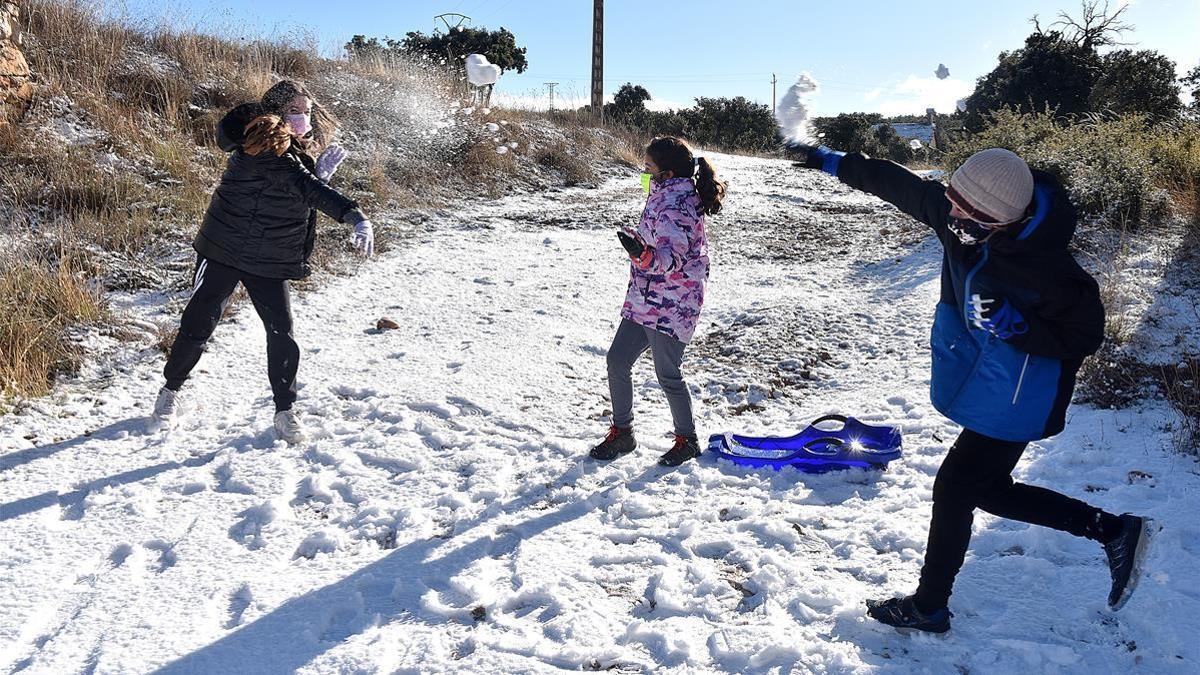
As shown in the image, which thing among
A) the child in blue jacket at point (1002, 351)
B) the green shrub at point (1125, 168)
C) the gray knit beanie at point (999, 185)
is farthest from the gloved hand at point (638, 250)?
the green shrub at point (1125, 168)

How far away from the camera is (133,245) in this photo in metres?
5.99

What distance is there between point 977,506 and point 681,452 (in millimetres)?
1673

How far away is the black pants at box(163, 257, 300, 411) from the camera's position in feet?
12.1

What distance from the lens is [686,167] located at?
3.46 m

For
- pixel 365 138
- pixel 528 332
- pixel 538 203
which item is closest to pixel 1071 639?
pixel 528 332

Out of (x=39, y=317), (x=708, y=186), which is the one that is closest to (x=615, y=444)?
(x=708, y=186)

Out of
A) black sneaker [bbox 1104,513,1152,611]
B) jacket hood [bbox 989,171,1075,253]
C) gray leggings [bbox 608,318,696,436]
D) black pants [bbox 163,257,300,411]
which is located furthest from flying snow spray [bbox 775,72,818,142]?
black pants [bbox 163,257,300,411]

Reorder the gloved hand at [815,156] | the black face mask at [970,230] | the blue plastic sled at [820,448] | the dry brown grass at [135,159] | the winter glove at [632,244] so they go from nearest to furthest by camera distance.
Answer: the black face mask at [970,230], the gloved hand at [815,156], the winter glove at [632,244], the blue plastic sled at [820,448], the dry brown grass at [135,159]

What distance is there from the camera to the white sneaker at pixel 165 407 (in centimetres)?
383

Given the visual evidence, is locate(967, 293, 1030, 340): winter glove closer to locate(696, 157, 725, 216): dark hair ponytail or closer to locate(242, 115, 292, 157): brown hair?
locate(696, 157, 725, 216): dark hair ponytail

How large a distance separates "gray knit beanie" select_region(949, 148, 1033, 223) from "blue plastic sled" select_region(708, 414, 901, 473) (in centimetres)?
188

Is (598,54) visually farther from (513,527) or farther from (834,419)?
(513,527)

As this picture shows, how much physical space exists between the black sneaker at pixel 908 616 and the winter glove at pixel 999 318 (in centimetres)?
93

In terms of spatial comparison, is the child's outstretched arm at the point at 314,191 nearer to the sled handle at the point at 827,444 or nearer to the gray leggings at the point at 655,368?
the gray leggings at the point at 655,368
